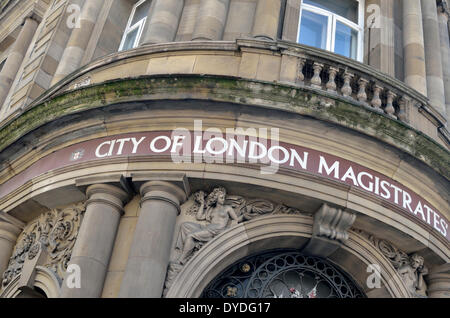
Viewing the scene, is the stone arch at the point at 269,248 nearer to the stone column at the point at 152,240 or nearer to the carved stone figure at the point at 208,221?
the carved stone figure at the point at 208,221

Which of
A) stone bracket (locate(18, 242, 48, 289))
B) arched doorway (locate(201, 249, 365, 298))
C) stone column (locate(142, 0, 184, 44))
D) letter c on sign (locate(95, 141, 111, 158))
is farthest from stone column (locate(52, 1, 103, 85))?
arched doorway (locate(201, 249, 365, 298))

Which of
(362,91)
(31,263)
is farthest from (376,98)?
(31,263)

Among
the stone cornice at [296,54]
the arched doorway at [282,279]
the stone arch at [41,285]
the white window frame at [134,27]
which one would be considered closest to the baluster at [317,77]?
the stone cornice at [296,54]

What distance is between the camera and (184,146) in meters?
10.3

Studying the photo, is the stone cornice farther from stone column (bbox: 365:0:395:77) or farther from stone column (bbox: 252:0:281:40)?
stone column (bbox: 365:0:395:77)

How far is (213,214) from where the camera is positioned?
10125mm

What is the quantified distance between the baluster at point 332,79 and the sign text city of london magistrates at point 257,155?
52.9 inches

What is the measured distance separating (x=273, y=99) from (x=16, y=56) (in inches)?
412

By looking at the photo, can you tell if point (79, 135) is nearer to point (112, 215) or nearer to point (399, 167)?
point (112, 215)

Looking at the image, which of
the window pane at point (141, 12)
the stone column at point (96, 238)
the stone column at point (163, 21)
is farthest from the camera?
the window pane at point (141, 12)

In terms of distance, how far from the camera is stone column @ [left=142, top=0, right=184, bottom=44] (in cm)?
1271

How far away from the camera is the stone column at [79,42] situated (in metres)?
14.3

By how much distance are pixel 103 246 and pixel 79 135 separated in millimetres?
2292

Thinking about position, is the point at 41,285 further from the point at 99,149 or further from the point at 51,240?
the point at 99,149
